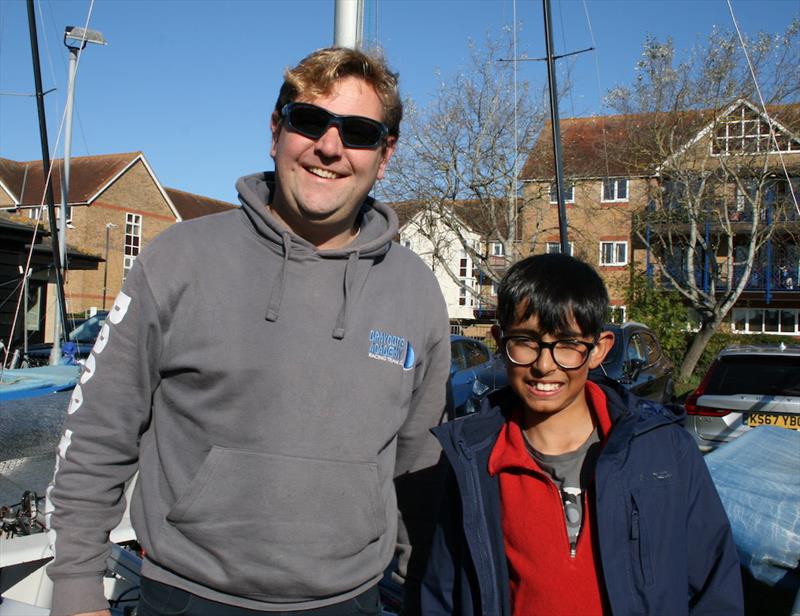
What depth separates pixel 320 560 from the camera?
1.79 m

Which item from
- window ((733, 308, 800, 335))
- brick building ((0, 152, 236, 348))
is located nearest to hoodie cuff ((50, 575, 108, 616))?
window ((733, 308, 800, 335))

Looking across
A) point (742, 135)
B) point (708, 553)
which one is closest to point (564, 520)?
point (708, 553)

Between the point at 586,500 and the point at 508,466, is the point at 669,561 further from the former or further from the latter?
the point at 508,466

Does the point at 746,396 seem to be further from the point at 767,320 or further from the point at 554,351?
the point at 767,320

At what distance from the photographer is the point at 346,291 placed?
6.37 feet

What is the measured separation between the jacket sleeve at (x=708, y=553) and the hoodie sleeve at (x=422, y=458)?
27.9 inches

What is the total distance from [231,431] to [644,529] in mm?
986

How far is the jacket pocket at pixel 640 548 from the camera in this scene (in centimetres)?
179

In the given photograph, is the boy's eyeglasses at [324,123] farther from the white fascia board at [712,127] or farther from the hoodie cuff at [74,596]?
the white fascia board at [712,127]

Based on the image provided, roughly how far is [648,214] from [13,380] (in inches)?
771

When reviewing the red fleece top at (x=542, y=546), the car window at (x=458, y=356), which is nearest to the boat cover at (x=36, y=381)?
the red fleece top at (x=542, y=546)

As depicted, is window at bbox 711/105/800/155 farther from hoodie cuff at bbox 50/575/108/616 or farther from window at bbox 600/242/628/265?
hoodie cuff at bbox 50/575/108/616

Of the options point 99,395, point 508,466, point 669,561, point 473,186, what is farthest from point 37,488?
point 473,186

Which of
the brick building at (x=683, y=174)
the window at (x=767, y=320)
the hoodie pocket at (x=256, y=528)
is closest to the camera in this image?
the hoodie pocket at (x=256, y=528)
